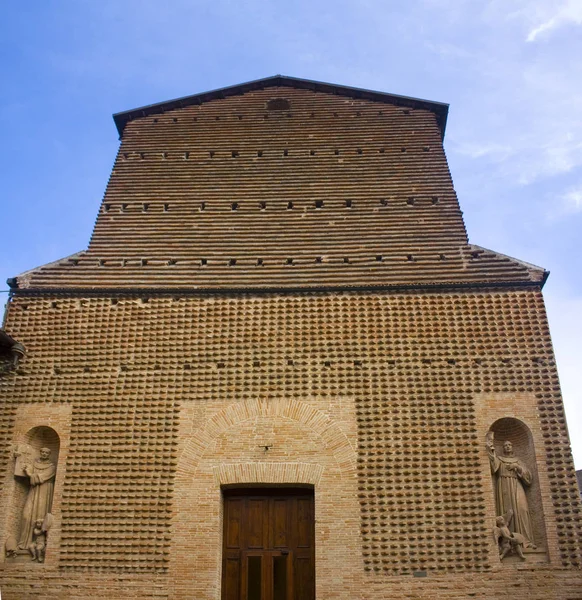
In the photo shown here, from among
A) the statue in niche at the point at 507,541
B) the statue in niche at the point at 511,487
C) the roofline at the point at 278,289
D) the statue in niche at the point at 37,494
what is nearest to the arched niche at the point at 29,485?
the statue in niche at the point at 37,494

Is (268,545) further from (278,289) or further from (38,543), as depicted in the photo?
(278,289)

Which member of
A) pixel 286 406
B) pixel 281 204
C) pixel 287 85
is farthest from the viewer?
pixel 287 85

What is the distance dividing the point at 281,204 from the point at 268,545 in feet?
20.9

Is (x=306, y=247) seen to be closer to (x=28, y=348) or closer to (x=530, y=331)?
(x=530, y=331)

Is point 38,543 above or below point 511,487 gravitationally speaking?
below

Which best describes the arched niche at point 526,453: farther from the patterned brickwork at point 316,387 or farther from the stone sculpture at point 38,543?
the stone sculpture at point 38,543

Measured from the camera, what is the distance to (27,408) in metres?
11.1

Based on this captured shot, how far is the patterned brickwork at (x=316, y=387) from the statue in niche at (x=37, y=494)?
0.43 metres

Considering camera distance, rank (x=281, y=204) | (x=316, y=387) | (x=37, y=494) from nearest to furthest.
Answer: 1. (x=37, y=494)
2. (x=316, y=387)
3. (x=281, y=204)

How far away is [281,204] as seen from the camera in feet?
42.8

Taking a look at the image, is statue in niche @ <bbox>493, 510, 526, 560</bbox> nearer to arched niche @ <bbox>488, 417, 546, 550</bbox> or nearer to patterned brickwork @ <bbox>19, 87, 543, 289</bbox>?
arched niche @ <bbox>488, 417, 546, 550</bbox>

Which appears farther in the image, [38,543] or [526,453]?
[526,453]

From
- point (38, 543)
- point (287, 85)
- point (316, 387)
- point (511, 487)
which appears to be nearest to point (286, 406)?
point (316, 387)

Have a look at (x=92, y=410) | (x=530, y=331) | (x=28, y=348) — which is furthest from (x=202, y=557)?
(x=530, y=331)
